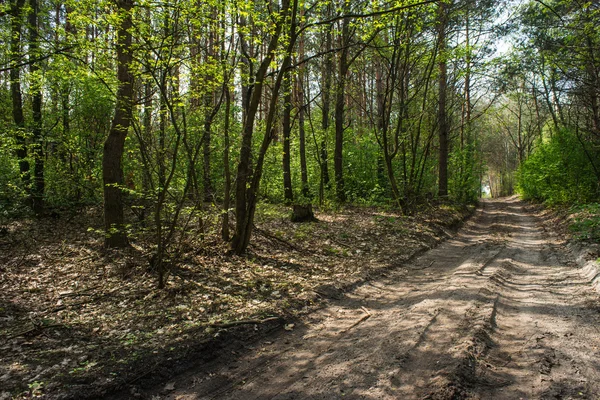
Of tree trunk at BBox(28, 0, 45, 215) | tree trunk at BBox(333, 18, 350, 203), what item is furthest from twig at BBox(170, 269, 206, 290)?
tree trunk at BBox(333, 18, 350, 203)

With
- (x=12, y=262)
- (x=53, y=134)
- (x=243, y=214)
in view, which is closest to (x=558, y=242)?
(x=243, y=214)

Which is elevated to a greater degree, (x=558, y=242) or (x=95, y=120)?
(x=95, y=120)

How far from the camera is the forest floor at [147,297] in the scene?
3547mm

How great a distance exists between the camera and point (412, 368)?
11.2ft

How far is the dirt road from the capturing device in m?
3.11

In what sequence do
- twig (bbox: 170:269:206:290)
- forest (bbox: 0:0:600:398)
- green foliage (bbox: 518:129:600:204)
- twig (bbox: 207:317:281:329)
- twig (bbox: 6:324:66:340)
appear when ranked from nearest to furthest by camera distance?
twig (bbox: 6:324:66:340)
twig (bbox: 207:317:281:329)
forest (bbox: 0:0:600:398)
twig (bbox: 170:269:206:290)
green foliage (bbox: 518:129:600:204)

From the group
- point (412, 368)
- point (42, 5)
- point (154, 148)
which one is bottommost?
point (412, 368)

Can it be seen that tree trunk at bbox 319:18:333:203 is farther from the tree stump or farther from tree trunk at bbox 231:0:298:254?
tree trunk at bbox 231:0:298:254

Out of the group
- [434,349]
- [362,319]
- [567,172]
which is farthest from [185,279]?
[567,172]

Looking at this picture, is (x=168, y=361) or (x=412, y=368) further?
(x=168, y=361)

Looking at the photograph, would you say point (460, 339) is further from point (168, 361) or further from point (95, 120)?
point (95, 120)

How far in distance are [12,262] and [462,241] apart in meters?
11.8

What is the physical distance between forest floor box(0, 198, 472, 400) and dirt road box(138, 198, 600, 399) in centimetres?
24

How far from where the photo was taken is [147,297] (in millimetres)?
5609
